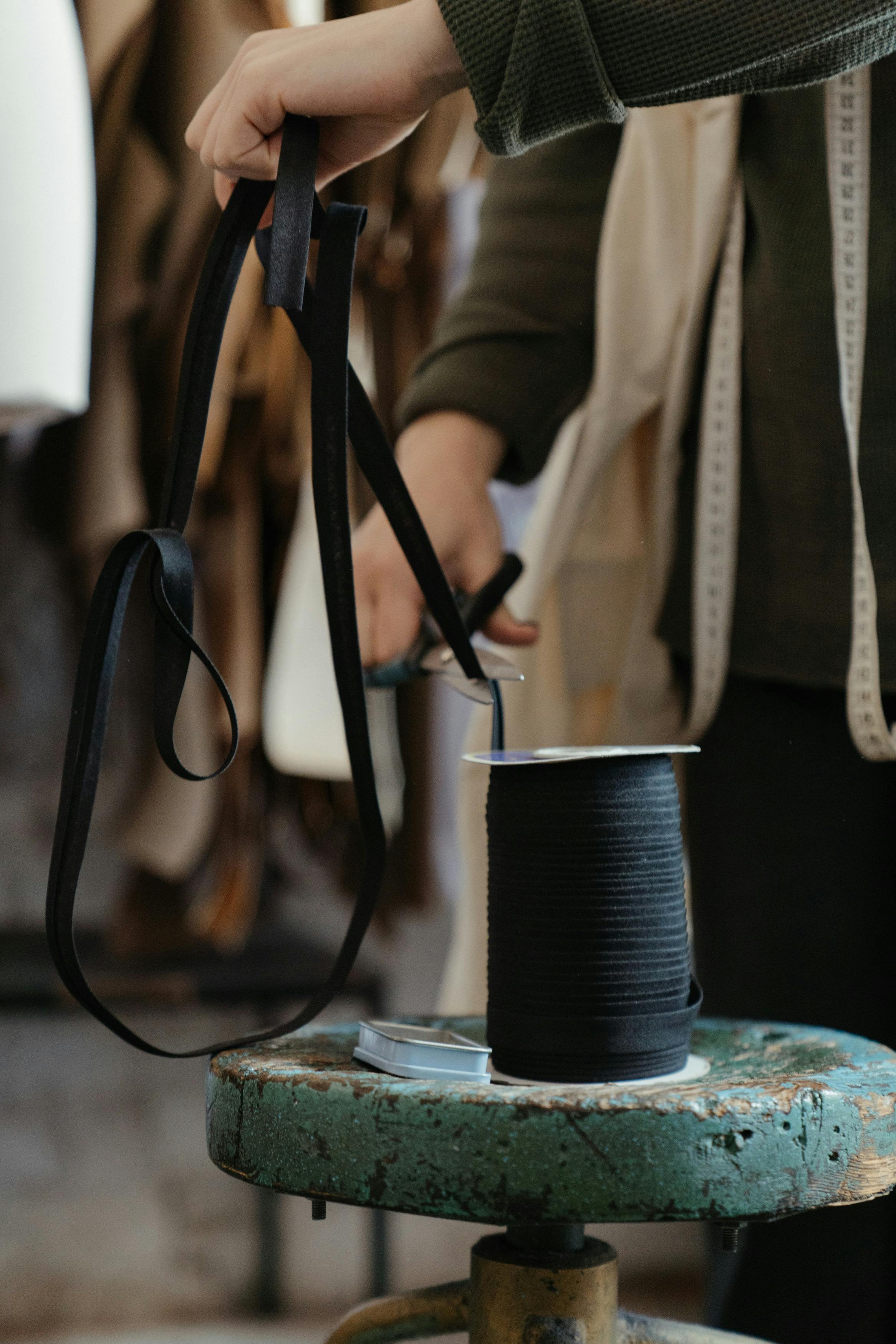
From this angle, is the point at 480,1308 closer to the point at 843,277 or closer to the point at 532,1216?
the point at 532,1216

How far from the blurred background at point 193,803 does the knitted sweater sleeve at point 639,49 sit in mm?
574

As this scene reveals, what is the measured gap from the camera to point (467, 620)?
729mm

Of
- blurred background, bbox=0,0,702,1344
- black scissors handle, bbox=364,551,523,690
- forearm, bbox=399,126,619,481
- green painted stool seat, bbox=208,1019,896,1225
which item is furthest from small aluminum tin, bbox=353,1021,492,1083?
blurred background, bbox=0,0,702,1344

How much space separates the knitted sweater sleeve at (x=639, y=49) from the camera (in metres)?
0.45

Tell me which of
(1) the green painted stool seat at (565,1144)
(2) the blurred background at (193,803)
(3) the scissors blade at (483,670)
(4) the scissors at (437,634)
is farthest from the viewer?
(2) the blurred background at (193,803)

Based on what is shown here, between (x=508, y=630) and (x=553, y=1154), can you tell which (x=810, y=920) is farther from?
(x=553, y=1154)

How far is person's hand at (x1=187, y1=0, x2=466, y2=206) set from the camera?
1.61 feet

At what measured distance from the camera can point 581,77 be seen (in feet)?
1.53

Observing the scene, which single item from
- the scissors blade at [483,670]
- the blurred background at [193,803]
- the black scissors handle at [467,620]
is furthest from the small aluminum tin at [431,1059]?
the blurred background at [193,803]

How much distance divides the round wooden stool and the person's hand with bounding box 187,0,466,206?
384 millimetres

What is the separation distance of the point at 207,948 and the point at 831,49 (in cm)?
121

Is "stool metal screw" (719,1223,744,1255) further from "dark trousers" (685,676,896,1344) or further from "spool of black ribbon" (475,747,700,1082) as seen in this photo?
"dark trousers" (685,676,896,1344)

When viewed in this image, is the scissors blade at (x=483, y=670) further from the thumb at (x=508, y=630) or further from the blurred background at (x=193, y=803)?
the blurred background at (x=193, y=803)

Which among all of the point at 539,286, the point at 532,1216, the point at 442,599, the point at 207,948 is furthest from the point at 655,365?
the point at 207,948
